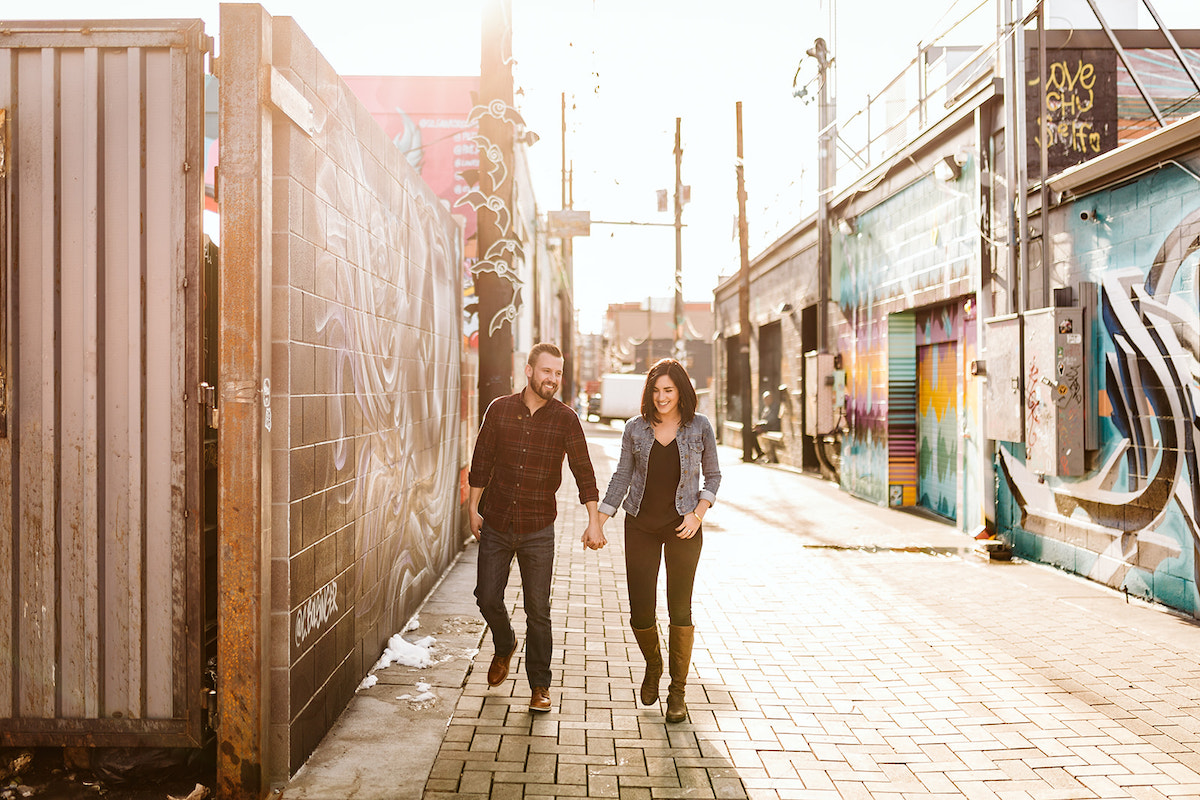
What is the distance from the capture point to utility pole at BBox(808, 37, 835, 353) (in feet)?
50.3

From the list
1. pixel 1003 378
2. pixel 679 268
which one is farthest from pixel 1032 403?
pixel 679 268

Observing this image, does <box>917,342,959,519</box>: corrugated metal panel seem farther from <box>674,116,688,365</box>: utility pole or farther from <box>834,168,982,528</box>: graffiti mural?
<box>674,116,688,365</box>: utility pole

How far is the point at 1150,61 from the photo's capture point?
392 inches

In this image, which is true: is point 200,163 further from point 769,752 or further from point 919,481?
point 919,481

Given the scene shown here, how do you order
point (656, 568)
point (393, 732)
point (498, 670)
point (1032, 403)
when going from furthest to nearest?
1. point (1032, 403)
2. point (498, 670)
3. point (656, 568)
4. point (393, 732)

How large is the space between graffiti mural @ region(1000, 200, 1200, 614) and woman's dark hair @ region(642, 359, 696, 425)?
4.12 metres

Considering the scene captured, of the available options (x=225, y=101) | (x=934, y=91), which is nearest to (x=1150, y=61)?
(x=934, y=91)

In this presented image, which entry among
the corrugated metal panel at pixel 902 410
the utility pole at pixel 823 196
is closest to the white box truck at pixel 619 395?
the utility pole at pixel 823 196

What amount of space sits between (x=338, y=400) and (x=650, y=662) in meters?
2.05

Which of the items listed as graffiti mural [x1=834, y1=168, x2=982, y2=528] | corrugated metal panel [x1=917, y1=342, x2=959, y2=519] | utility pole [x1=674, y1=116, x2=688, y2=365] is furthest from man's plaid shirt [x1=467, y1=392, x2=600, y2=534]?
utility pole [x1=674, y1=116, x2=688, y2=365]

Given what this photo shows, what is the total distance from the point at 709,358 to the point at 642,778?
74.8 meters

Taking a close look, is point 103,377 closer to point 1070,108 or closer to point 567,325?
point 1070,108

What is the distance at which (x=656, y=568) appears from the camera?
15.3ft

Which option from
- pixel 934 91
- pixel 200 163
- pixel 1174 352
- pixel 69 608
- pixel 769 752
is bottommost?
pixel 769 752
